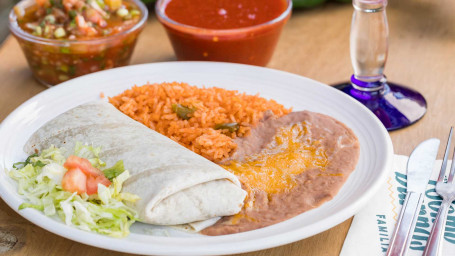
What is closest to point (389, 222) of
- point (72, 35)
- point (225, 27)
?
point (225, 27)

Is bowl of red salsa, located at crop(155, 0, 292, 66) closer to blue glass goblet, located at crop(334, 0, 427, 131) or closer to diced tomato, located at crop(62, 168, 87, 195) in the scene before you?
blue glass goblet, located at crop(334, 0, 427, 131)

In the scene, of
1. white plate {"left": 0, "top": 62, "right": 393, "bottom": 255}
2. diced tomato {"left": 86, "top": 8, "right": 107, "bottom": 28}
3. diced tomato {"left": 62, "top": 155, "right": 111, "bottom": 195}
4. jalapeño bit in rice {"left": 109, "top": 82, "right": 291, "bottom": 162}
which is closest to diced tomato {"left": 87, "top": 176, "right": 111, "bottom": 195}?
diced tomato {"left": 62, "top": 155, "right": 111, "bottom": 195}

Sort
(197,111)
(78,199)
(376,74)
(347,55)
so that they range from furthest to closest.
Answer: (347,55)
(376,74)
(197,111)
(78,199)

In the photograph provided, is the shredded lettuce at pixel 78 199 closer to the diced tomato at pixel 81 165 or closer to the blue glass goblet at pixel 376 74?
the diced tomato at pixel 81 165

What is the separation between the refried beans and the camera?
7.43ft

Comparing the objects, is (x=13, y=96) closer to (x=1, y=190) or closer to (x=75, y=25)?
(x=75, y=25)

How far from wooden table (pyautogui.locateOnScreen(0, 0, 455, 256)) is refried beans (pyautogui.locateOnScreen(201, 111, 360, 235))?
1.53 ft

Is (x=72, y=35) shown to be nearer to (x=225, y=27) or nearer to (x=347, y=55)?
(x=225, y=27)

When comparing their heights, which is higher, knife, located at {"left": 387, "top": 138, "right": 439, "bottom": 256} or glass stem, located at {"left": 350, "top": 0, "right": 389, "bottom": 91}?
glass stem, located at {"left": 350, "top": 0, "right": 389, "bottom": 91}

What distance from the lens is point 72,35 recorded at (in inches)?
131

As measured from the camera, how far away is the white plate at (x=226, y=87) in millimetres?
2008

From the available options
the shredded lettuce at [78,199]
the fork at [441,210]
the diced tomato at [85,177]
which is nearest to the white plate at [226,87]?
the shredded lettuce at [78,199]

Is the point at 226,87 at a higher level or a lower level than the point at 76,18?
lower

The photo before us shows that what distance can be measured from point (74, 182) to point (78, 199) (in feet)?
0.22
